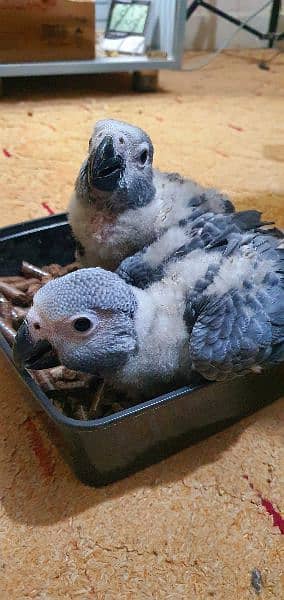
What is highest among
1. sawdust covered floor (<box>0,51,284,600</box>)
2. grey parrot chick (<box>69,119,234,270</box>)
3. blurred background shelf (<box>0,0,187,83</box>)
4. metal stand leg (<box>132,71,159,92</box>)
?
grey parrot chick (<box>69,119,234,270</box>)

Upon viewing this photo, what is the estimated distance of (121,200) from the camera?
979 millimetres

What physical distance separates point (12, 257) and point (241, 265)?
53 cm

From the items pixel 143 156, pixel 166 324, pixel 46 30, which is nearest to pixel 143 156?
pixel 143 156

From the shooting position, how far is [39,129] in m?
2.08

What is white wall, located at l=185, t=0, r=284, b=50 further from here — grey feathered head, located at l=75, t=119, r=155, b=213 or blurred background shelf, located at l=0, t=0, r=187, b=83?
grey feathered head, located at l=75, t=119, r=155, b=213

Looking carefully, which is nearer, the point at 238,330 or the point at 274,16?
the point at 238,330

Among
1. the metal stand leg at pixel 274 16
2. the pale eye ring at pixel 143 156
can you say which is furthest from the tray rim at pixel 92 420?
the metal stand leg at pixel 274 16

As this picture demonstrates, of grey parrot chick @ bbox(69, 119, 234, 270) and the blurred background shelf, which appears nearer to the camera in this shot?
grey parrot chick @ bbox(69, 119, 234, 270)

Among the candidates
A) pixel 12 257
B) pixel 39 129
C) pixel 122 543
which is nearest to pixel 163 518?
pixel 122 543

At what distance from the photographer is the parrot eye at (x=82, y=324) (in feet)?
2.65

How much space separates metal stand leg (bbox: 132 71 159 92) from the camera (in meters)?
2.52

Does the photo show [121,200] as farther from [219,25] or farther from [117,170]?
[219,25]

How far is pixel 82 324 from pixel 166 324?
0.41 feet

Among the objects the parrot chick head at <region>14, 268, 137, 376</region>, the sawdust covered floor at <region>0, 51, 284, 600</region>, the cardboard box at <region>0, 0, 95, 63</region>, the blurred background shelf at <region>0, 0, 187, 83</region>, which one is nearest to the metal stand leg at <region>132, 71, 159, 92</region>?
the blurred background shelf at <region>0, 0, 187, 83</region>
